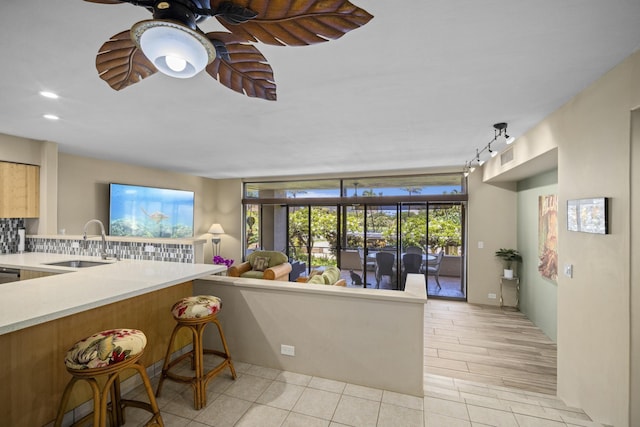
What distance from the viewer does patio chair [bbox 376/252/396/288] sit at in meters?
6.30

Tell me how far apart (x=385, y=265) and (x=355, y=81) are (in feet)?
15.9

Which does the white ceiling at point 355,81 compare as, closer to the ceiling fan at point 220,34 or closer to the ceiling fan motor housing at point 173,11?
the ceiling fan at point 220,34

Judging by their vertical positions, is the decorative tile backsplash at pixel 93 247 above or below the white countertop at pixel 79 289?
above

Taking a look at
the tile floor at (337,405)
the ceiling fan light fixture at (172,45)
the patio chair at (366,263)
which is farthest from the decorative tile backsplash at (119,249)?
the patio chair at (366,263)

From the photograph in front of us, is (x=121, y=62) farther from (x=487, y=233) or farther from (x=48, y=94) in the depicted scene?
(x=487, y=233)

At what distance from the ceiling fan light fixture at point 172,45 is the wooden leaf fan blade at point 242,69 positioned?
159mm

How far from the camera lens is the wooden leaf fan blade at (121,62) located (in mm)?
1230

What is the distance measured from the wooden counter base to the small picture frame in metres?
3.44

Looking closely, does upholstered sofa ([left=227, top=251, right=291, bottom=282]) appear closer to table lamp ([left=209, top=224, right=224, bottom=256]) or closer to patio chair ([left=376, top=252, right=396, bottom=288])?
table lamp ([left=209, top=224, right=224, bottom=256])

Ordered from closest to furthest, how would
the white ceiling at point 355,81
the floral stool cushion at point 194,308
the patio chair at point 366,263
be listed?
the white ceiling at point 355,81, the floral stool cushion at point 194,308, the patio chair at point 366,263

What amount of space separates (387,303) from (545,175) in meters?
3.63

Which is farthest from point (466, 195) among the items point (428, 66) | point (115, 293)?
point (115, 293)


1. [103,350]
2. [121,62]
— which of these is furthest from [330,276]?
[121,62]

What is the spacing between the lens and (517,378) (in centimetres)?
304
